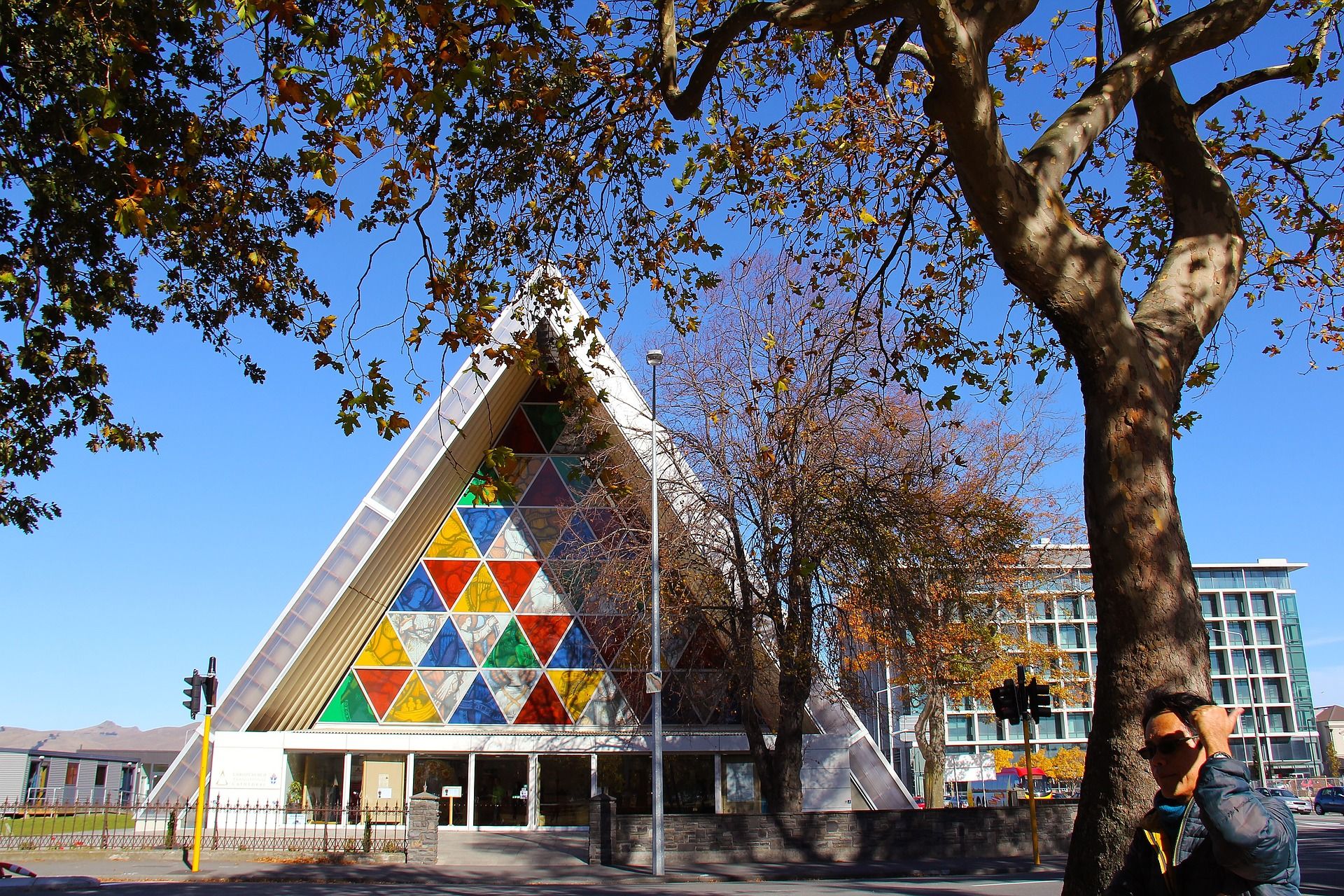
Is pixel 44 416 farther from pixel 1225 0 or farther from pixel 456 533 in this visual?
pixel 456 533

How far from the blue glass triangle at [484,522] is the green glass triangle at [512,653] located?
210 cm

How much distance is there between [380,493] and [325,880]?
9782 millimetres

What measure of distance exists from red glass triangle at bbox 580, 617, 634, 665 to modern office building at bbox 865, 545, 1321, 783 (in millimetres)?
51504

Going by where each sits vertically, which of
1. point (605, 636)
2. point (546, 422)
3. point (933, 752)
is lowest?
point (933, 752)

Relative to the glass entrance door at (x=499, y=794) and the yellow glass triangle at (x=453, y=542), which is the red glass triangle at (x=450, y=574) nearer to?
the yellow glass triangle at (x=453, y=542)

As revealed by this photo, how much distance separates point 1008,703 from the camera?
16.0 meters

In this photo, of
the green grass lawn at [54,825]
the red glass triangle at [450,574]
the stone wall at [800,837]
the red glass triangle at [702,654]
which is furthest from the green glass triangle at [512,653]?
the green grass lawn at [54,825]

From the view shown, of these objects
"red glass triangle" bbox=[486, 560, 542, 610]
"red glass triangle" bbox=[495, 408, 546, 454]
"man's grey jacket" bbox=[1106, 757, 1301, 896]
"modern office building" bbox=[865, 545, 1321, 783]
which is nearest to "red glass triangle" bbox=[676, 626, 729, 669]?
"red glass triangle" bbox=[486, 560, 542, 610]

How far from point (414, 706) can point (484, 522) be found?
454 cm

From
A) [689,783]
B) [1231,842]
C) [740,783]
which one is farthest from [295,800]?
[1231,842]

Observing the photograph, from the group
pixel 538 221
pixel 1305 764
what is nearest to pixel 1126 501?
pixel 538 221

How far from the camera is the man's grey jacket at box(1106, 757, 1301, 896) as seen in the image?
2.68 metres

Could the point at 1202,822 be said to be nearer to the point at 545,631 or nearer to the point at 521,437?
the point at 545,631

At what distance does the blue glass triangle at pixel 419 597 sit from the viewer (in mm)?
24547
